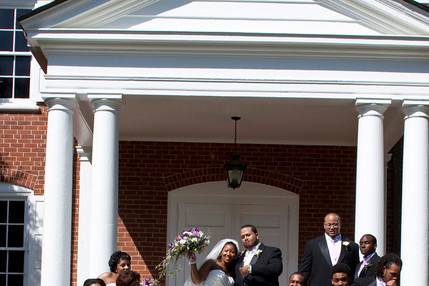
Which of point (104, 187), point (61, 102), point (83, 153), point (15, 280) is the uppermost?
point (61, 102)

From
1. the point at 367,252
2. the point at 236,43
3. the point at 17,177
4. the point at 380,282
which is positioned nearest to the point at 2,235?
the point at 17,177

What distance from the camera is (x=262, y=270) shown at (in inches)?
520

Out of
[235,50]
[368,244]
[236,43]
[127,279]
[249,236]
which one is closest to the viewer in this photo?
Answer: [127,279]

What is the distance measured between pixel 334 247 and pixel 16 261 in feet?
25.9

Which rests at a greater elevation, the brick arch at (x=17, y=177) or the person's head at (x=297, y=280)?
the brick arch at (x=17, y=177)

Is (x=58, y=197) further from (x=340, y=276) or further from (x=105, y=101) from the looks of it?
(x=340, y=276)

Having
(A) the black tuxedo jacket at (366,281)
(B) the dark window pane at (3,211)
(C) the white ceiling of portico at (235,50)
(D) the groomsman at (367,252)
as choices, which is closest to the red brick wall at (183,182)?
(B) the dark window pane at (3,211)

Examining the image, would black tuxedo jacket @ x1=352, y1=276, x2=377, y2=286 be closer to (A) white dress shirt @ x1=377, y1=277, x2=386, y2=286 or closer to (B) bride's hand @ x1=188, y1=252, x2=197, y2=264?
(A) white dress shirt @ x1=377, y1=277, x2=386, y2=286

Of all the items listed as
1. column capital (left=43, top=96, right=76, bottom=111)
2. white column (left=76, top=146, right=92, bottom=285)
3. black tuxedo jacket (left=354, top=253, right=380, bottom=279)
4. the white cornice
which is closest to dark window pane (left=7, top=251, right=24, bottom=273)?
white column (left=76, top=146, right=92, bottom=285)

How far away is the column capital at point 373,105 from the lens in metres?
15.0

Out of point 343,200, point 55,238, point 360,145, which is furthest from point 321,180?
point 55,238

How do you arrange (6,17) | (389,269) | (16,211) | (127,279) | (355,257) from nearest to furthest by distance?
(127,279) → (389,269) → (355,257) → (16,211) → (6,17)

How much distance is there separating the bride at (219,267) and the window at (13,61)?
7247mm

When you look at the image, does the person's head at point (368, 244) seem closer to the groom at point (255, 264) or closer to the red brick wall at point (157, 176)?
the groom at point (255, 264)
